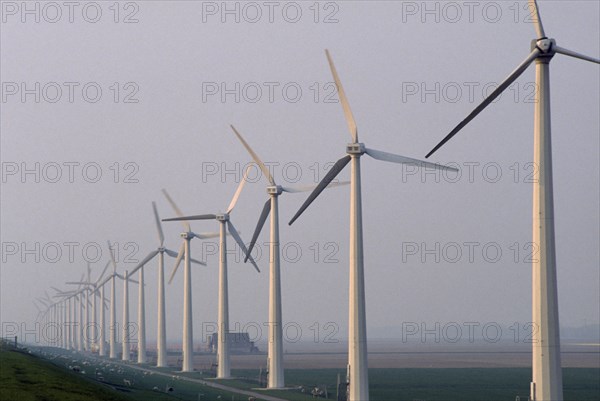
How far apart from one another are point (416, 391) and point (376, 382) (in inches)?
1072

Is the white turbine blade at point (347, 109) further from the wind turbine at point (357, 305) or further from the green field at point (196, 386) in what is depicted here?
the green field at point (196, 386)

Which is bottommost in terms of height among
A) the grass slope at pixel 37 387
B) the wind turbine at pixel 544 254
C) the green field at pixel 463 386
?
the green field at pixel 463 386

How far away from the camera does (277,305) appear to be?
121000mm

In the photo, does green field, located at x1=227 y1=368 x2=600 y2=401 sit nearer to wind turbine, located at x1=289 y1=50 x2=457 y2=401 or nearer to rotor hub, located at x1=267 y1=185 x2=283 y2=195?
rotor hub, located at x1=267 y1=185 x2=283 y2=195

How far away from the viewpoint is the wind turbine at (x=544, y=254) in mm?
54406

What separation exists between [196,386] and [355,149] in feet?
194

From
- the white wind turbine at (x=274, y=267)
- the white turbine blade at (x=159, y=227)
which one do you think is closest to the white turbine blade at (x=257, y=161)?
the white wind turbine at (x=274, y=267)

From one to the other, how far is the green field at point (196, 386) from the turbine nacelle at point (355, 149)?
29.3 metres

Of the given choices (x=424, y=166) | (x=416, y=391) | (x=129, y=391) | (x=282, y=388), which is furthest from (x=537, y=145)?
(x=416, y=391)

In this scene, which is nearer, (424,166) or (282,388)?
(424,166)

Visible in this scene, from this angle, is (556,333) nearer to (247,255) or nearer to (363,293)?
(363,293)

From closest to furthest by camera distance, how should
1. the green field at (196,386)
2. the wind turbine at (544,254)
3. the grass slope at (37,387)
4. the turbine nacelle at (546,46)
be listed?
the wind turbine at (544,254) < the turbine nacelle at (546,46) < the grass slope at (37,387) < the green field at (196,386)

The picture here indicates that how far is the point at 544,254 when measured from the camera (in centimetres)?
5481

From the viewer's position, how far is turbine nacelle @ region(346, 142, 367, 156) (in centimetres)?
8450
